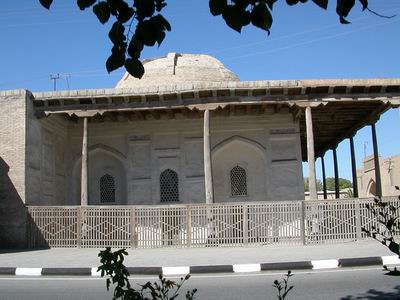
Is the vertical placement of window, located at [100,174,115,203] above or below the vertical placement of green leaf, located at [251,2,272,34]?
above

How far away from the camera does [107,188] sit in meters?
19.0

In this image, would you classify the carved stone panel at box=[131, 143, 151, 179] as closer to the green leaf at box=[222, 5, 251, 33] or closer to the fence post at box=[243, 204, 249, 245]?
the fence post at box=[243, 204, 249, 245]

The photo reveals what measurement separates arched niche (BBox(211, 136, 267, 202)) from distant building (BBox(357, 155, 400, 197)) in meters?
18.4

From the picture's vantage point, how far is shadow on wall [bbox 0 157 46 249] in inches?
579

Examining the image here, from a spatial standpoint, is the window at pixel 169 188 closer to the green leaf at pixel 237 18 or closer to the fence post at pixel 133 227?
the fence post at pixel 133 227

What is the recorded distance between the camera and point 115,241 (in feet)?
46.2

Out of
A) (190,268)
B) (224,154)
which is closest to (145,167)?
(224,154)

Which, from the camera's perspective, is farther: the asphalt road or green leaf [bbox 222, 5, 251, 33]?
the asphalt road

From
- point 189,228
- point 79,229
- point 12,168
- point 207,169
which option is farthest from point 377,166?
point 12,168

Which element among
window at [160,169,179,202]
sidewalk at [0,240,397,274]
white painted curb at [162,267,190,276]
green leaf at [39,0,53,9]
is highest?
window at [160,169,179,202]

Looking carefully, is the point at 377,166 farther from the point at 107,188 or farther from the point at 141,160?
the point at 107,188

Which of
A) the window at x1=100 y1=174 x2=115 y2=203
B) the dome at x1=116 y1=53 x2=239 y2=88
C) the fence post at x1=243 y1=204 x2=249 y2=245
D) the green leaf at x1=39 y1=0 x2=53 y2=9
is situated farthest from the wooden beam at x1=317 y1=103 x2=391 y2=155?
the green leaf at x1=39 y1=0 x2=53 y2=9

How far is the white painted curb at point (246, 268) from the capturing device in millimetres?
9281

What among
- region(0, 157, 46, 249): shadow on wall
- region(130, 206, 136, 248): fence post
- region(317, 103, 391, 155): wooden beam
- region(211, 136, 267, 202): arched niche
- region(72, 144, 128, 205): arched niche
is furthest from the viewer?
region(72, 144, 128, 205): arched niche
